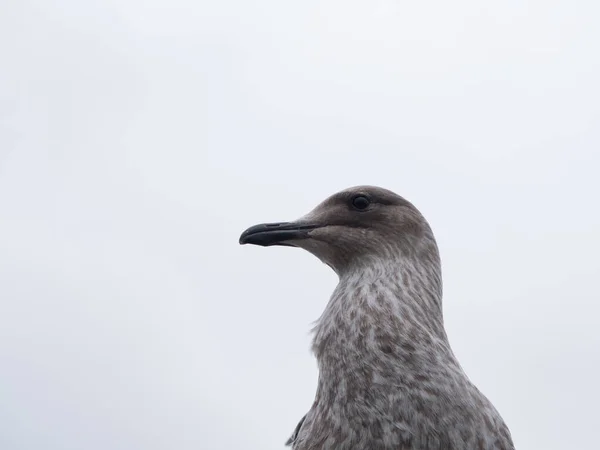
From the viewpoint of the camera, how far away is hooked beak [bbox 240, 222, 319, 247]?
193 inches

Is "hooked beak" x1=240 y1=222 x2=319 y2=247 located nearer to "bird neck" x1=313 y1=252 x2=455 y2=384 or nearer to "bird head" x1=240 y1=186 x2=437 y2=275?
"bird head" x1=240 y1=186 x2=437 y2=275

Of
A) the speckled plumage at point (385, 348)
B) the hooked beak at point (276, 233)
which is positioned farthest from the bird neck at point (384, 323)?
the hooked beak at point (276, 233)

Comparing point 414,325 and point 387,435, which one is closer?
point 387,435

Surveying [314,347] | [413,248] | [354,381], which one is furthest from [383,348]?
[413,248]

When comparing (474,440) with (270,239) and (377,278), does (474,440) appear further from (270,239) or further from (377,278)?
(270,239)

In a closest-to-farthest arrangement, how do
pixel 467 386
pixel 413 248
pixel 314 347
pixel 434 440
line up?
pixel 434 440 → pixel 467 386 → pixel 314 347 → pixel 413 248

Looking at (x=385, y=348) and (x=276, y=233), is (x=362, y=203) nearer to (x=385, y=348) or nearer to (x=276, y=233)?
(x=276, y=233)

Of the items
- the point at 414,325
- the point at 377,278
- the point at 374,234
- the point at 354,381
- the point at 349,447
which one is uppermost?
the point at 374,234

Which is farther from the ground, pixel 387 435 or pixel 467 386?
pixel 467 386

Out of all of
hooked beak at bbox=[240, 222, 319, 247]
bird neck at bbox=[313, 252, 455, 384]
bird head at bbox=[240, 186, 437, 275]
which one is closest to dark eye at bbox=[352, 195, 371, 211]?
bird head at bbox=[240, 186, 437, 275]

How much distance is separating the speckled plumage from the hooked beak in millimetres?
42

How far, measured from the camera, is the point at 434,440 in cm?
364

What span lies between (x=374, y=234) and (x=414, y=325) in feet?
2.69

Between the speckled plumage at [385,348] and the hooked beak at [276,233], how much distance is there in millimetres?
42
